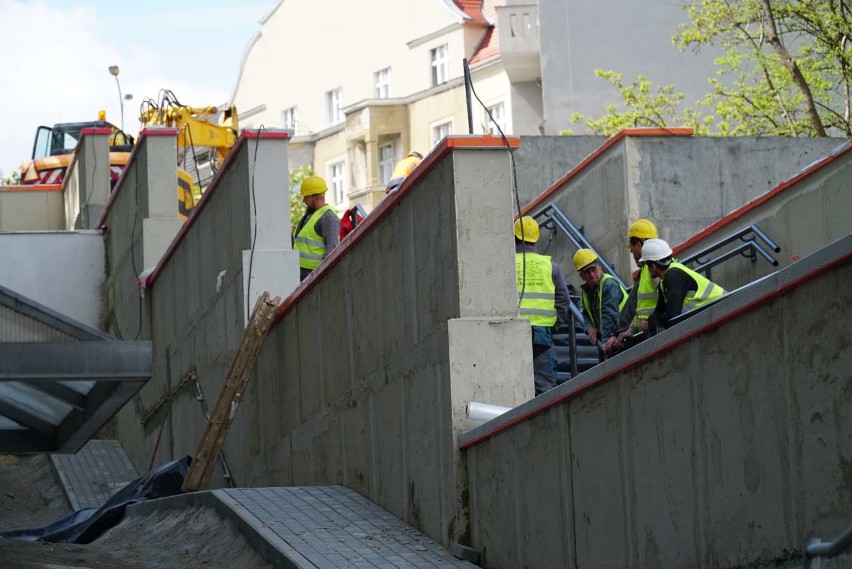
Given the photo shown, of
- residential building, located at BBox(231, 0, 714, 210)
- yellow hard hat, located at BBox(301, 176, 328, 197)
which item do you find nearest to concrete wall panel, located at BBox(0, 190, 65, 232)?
residential building, located at BBox(231, 0, 714, 210)

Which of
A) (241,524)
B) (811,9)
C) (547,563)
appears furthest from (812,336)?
(811,9)

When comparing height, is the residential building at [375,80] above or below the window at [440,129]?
above

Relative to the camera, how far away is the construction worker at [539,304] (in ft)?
38.6

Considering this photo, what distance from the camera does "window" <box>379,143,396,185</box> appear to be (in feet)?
198

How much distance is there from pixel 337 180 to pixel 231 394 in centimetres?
5034

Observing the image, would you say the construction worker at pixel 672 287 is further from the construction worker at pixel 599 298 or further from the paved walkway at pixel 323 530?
Answer: the paved walkway at pixel 323 530

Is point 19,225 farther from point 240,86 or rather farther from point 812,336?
point 240,86

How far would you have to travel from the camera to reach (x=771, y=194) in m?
14.8

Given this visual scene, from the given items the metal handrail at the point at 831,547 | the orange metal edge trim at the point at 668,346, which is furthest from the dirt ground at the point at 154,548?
the metal handrail at the point at 831,547

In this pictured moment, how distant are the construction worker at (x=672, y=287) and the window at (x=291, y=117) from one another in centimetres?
5621

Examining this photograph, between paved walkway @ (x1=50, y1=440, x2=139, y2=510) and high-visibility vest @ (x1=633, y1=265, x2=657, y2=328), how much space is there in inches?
348

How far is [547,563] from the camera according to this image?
28.7 feet

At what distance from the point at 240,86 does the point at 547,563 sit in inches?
2482

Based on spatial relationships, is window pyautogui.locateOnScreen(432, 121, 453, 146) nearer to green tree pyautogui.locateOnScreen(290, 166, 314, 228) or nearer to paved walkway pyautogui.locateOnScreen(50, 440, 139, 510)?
green tree pyautogui.locateOnScreen(290, 166, 314, 228)
